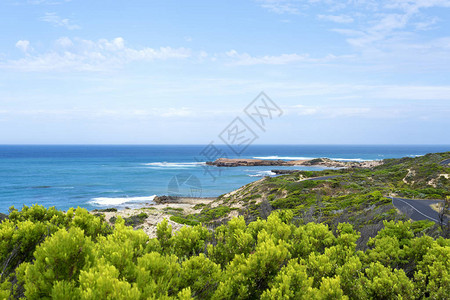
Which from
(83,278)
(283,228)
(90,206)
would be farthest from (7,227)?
(90,206)

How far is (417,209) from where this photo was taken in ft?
55.9

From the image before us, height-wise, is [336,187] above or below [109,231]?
below

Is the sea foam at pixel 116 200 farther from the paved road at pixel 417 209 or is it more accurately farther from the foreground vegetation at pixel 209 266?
the foreground vegetation at pixel 209 266

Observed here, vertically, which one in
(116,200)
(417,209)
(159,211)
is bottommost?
(116,200)

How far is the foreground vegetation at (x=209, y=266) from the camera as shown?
352cm

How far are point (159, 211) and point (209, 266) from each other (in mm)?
24502

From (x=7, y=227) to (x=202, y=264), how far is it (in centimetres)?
411

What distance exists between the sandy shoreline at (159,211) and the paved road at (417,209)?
13.6 m

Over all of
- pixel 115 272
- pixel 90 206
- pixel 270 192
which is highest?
pixel 115 272

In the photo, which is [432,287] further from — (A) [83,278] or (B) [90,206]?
(B) [90,206]

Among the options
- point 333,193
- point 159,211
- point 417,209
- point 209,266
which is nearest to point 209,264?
point 209,266

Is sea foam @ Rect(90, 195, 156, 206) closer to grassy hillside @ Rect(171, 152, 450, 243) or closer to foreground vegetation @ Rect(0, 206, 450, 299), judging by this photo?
grassy hillside @ Rect(171, 152, 450, 243)

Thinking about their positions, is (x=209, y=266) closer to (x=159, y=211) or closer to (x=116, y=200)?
(x=159, y=211)

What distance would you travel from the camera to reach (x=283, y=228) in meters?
6.10
